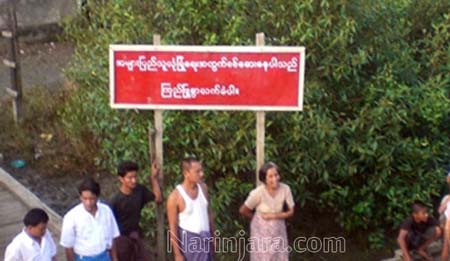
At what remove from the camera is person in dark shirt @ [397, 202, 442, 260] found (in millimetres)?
7622

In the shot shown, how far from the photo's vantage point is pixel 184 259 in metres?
7.11

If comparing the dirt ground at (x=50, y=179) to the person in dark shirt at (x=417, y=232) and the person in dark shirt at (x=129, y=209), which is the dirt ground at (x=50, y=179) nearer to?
the person in dark shirt at (x=129, y=209)

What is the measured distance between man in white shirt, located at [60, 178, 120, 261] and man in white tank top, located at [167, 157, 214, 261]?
0.53 m

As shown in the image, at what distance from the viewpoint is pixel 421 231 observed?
7680 millimetres

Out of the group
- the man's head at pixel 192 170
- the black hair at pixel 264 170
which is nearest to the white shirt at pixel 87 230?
the man's head at pixel 192 170

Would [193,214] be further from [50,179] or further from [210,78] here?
[50,179]

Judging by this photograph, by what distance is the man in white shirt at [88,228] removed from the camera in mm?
6480

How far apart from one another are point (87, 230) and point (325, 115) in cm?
250

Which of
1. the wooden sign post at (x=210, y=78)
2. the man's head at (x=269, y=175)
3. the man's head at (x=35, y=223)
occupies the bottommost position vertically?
the man's head at (x=35, y=223)

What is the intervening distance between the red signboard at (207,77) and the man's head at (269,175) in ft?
1.73

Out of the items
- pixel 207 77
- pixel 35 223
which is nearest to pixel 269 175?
pixel 207 77

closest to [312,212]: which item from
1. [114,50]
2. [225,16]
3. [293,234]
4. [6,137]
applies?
[293,234]

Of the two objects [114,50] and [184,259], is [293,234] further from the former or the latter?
[114,50]

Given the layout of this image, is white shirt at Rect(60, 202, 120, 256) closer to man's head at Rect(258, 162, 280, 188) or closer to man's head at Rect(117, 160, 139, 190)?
man's head at Rect(117, 160, 139, 190)
